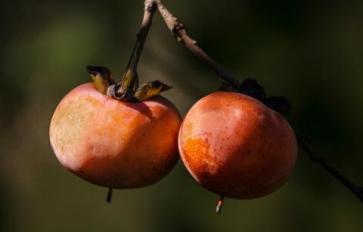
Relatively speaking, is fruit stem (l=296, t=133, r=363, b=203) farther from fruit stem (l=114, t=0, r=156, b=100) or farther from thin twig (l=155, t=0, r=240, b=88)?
fruit stem (l=114, t=0, r=156, b=100)

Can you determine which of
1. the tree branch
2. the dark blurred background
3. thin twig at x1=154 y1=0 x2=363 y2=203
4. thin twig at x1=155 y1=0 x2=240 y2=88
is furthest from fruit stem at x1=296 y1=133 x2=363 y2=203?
the dark blurred background

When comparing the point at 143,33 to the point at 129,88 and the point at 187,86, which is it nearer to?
Result: the point at 129,88

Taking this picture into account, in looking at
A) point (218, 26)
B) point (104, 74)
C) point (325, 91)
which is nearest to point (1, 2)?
point (218, 26)

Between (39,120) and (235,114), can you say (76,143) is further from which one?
(39,120)

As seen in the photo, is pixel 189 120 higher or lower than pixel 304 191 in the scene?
higher

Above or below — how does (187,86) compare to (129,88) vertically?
below

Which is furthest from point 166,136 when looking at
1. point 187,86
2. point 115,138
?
point 187,86

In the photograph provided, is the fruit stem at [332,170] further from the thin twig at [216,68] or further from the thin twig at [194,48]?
the thin twig at [194,48]
